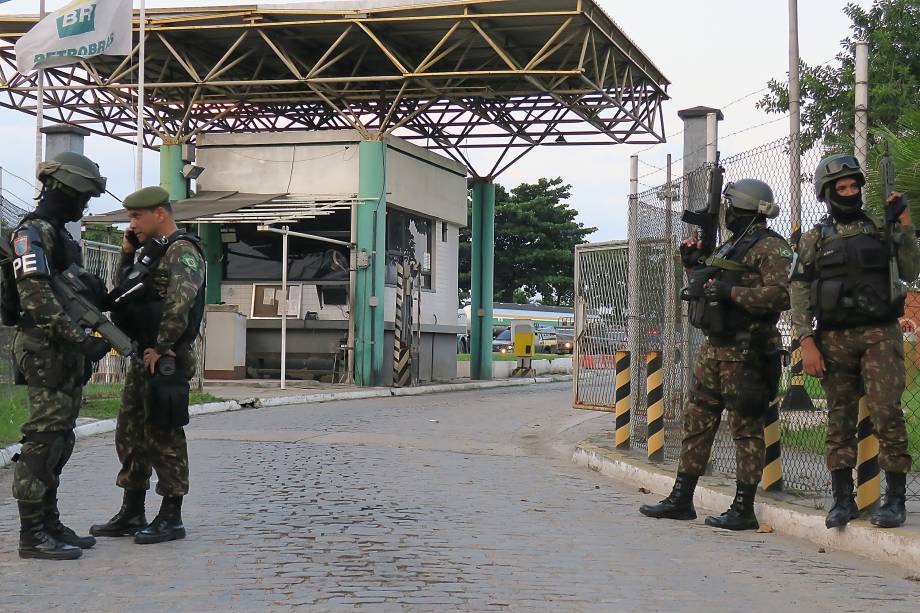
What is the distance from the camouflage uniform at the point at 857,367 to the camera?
611cm

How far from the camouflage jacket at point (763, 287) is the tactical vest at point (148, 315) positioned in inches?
127

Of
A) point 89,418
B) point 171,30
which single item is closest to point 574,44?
point 171,30

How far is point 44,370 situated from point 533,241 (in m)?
57.0

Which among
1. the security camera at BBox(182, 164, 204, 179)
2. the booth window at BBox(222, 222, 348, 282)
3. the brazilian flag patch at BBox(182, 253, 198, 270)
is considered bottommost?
the brazilian flag patch at BBox(182, 253, 198, 270)

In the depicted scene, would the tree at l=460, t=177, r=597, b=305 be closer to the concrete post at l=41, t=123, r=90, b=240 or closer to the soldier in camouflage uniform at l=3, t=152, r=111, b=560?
the concrete post at l=41, t=123, r=90, b=240

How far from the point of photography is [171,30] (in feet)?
76.4

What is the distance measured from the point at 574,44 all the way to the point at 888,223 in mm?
18512

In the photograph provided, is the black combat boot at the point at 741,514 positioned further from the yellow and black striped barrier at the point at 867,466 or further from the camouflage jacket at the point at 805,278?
the camouflage jacket at the point at 805,278

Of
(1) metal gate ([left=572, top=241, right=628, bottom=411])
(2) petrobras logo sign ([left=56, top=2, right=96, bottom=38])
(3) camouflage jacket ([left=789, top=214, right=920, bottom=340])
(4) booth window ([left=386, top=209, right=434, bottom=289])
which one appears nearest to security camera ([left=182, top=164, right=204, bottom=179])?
(4) booth window ([left=386, top=209, right=434, bottom=289])

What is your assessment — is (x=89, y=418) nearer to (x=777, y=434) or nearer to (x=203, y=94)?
(x=777, y=434)

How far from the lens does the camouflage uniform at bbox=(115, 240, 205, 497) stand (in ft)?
19.6

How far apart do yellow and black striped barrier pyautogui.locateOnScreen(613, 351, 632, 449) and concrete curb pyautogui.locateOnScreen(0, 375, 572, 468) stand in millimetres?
5167

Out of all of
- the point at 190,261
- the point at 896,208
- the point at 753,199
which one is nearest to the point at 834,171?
the point at 896,208

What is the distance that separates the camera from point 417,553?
5824mm
